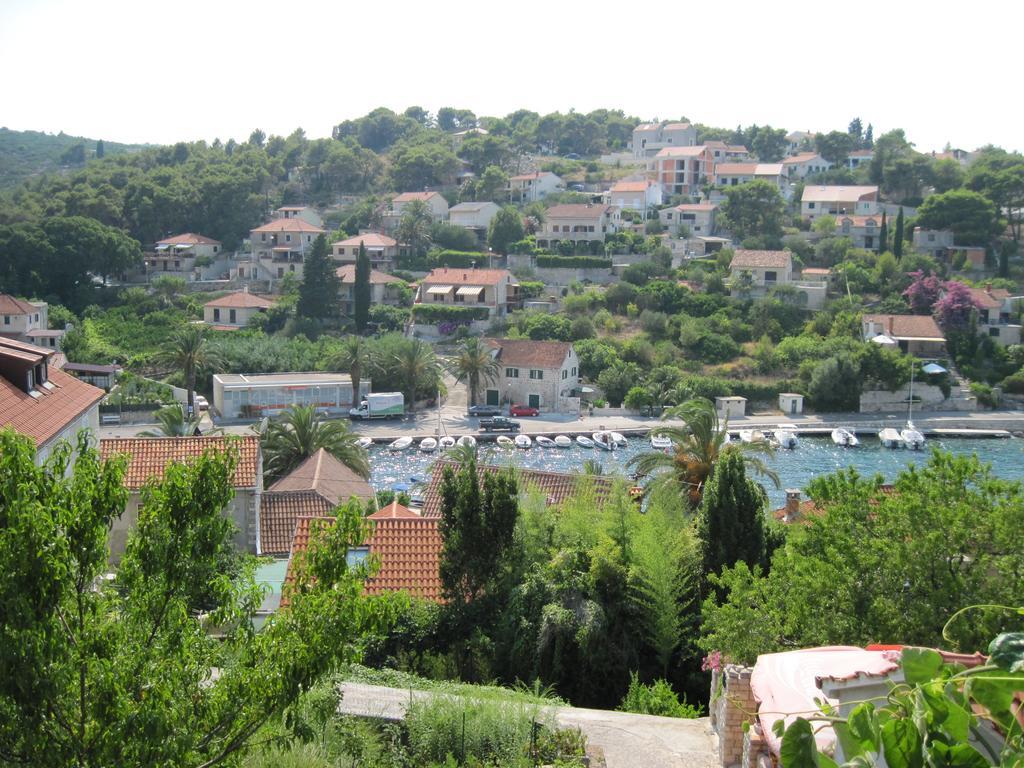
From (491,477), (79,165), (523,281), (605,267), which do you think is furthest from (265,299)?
(79,165)

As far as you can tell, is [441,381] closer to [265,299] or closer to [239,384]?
[239,384]

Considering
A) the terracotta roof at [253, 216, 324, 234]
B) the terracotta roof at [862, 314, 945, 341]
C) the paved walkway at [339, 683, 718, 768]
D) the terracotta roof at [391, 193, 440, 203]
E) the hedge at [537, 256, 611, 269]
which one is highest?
the terracotta roof at [391, 193, 440, 203]

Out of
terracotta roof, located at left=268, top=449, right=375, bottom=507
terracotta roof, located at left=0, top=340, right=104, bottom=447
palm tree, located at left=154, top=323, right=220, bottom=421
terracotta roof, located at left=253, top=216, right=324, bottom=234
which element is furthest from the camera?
terracotta roof, located at left=253, top=216, right=324, bottom=234

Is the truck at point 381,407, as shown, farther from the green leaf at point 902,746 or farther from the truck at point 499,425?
the green leaf at point 902,746

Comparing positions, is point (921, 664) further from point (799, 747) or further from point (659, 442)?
point (659, 442)

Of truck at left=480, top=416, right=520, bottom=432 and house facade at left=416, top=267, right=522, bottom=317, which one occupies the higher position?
house facade at left=416, top=267, right=522, bottom=317

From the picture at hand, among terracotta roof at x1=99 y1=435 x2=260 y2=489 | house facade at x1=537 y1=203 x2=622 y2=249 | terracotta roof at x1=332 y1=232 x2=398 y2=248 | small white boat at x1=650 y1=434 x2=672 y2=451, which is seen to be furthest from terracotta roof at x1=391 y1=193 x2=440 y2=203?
terracotta roof at x1=99 y1=435 x2=260 y2=489

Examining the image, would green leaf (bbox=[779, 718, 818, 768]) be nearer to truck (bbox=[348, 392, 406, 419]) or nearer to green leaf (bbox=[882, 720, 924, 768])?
green leaf (bbox=[882, 720, 924, 768])

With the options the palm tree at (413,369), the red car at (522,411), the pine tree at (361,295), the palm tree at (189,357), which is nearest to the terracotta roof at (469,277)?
the pine tree at (361,295)
